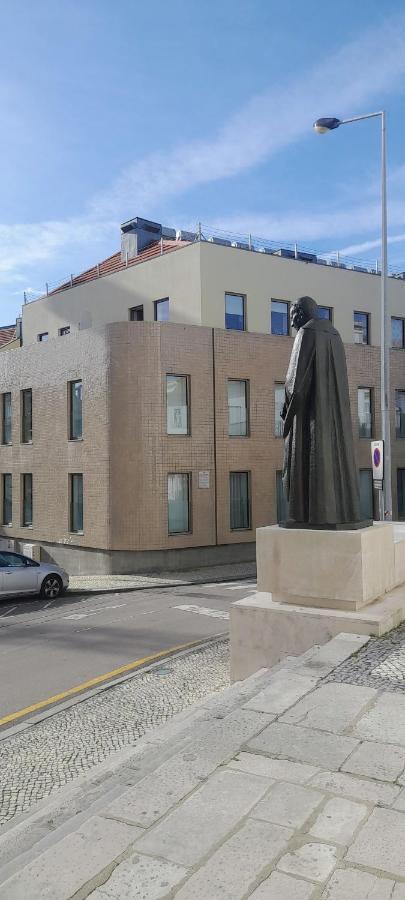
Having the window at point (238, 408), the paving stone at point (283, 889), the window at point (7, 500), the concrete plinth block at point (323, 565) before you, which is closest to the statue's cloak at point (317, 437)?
the concrete plinth block at point (323, 565)

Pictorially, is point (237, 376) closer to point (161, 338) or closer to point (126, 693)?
point (161, 338)

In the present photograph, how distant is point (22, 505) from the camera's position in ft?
85.5

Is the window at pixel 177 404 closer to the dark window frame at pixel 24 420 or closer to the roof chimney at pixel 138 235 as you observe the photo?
the dark window frame at pixel 24 420

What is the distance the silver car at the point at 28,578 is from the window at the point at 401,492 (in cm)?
1526

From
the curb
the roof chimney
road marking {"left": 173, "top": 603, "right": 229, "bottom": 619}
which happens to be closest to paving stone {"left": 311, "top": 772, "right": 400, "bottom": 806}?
the curb

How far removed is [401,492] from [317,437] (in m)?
21.5

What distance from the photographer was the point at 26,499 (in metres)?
26.0

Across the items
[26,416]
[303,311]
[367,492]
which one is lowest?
[367,492]

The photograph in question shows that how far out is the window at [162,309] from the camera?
2331cm

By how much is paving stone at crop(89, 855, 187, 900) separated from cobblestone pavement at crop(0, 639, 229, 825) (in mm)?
2417

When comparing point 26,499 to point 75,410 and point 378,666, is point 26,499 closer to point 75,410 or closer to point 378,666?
point 75,410

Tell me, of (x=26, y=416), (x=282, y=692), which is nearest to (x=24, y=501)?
(x=26, y=416)

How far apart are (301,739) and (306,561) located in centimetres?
288

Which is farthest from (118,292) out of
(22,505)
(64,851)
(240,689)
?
(64,851)
